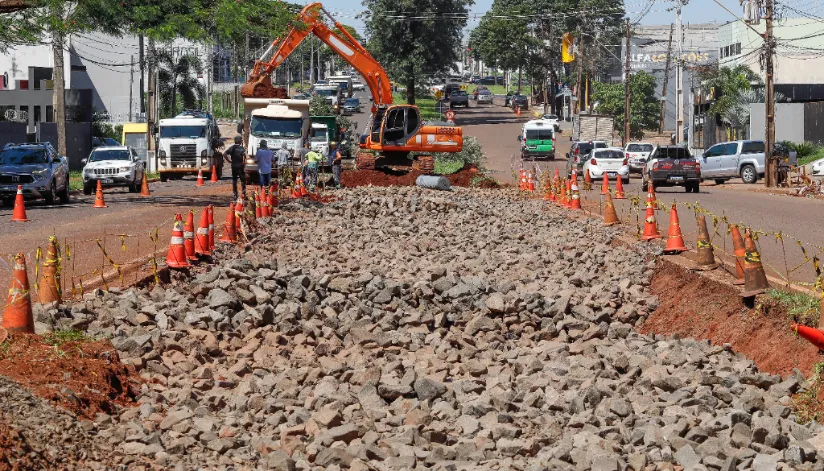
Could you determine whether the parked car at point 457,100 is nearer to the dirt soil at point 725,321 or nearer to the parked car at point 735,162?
the parked car at point 735,162

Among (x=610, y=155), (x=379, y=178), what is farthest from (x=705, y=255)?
(x=610, y=155)

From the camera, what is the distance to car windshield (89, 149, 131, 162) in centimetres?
4012

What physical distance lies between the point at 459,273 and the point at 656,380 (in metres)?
7.77

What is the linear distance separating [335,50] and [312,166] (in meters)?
6.65

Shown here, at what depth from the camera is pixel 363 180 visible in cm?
3944

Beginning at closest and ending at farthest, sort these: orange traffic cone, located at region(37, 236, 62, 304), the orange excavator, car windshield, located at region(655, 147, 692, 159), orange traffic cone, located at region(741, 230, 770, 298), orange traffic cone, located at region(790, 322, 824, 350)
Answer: orange traffic cone, located at region(790, 322, 824, 350) → orange traffic cone, located at region(37, 236, 62, 304) → orange traffic cone, located at region(741, 230, 770, 298) → the orange excavator → car windshield, located at region(655, 147, 692, 159)

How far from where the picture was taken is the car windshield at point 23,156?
31.1m

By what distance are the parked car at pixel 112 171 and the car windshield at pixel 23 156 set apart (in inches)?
277

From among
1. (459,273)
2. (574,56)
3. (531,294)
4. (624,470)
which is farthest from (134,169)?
(574,56)

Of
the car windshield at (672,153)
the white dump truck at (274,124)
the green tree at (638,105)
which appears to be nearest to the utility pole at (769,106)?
the car windshield at (672,153)

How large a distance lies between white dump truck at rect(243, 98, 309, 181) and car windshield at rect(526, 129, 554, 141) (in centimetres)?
3221

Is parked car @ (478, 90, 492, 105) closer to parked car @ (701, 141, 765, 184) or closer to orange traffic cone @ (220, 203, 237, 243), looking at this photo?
parked car @ (701, 141, 765, 184)


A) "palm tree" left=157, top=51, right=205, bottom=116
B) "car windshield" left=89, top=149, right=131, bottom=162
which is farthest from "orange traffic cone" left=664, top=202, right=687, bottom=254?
"palm tree" left=157, top=51, right=205, bottom=116

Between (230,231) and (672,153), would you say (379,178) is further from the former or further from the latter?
(230,231)
